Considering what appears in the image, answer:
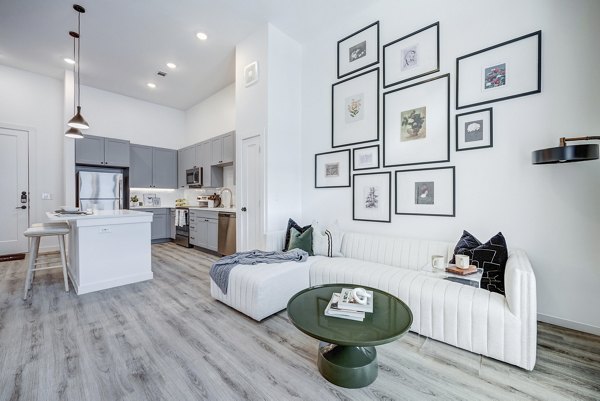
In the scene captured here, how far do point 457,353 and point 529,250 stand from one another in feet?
4.03

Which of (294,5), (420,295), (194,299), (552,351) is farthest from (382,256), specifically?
(294,5)

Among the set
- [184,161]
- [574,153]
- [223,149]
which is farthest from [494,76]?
[184,161]

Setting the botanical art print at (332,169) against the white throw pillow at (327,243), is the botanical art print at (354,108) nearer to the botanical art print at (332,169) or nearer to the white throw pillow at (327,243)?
the botanical art print at (332,169)

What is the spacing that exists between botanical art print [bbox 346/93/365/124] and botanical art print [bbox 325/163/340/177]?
64 centimetres

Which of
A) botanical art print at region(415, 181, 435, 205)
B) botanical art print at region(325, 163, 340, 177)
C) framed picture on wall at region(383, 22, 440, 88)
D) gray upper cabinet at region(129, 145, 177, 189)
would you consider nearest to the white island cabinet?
botanical art print at region(325, 163, 340, 177)

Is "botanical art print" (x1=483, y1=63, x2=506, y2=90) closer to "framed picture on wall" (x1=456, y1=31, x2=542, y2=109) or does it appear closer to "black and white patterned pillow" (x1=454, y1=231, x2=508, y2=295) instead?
"framed picture on wall" (x1=456, y1=31, x2=542, y2=109)

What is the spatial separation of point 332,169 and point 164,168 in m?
4.97

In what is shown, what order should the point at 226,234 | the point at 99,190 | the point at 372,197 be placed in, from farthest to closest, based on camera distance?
the point at 99,190
the point at 226,234
the point at 372,197

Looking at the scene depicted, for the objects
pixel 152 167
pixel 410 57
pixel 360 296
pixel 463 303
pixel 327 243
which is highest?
pixel 410 57

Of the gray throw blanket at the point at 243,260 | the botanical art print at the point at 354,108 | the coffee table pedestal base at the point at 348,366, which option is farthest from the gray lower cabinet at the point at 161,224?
the coffee table pedestal base at the point at 348,366

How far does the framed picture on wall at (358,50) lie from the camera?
3.33 meters

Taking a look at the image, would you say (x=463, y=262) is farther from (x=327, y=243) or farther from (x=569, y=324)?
(x=327, y=243)

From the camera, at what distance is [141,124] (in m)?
6.44

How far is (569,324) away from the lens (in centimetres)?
221
